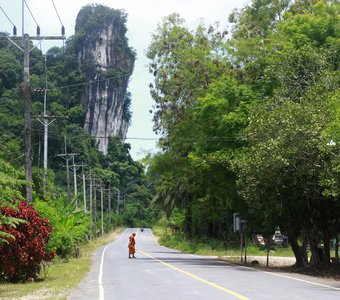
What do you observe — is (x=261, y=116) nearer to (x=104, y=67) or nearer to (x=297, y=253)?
(x=297, y=253)

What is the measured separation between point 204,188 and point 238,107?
787cm

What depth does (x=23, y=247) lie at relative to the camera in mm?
20578

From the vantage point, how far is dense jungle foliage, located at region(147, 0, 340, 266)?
23672 mm

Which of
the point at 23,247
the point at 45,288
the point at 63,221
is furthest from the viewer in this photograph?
the point at 63,221

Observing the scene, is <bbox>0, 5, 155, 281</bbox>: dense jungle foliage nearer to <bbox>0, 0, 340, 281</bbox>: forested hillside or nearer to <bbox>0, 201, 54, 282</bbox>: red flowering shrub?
<bbox>0, 0, 340, 281</bbox>: forested hillside

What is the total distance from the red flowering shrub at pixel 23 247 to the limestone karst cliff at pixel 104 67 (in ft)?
361

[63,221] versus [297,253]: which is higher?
[63,221]

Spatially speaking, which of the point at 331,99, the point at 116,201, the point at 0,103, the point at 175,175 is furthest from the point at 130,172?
the point at 331,99

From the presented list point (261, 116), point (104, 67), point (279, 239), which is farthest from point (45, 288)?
point (104, 67)

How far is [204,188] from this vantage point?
37.2m

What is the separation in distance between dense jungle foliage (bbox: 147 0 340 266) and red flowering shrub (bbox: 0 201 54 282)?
27.9ft

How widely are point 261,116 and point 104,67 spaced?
119299 millimetres

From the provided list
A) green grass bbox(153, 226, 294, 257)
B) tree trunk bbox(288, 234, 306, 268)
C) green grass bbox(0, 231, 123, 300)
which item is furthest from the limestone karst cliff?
green grass bbox(0, 231, 123, 300)

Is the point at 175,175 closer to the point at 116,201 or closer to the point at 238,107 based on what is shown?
the point at 238,107
